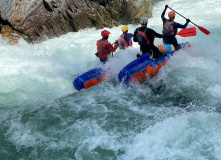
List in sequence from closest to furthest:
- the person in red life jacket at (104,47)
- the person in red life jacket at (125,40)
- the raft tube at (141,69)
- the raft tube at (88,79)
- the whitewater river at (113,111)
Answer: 1. the whitewater river at (113,111)
2. the raft tube at (141,69)
3. the raft tube at (88,79)
4. the person in red life jacket at (104,47)
5. the person in red life jacket at (125,40)

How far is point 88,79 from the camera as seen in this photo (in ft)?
19.2

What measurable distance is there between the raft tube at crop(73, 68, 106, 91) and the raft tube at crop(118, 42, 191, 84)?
586mm

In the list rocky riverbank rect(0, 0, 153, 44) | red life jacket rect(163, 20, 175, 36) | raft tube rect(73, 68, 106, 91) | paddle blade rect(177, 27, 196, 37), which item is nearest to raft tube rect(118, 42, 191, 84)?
raft tube rect(73, 68, 106, 91)

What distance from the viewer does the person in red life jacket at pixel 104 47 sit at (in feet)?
19.7

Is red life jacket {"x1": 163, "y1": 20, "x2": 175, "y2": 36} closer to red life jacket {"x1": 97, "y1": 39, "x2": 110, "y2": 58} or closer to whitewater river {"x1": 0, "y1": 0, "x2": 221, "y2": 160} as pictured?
whitewater river {"x1": 0, "y1": 0, "x2": 221, "y2": 160}

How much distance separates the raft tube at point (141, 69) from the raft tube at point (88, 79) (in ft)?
1.92

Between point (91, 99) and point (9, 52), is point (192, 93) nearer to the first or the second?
point (91, 99)

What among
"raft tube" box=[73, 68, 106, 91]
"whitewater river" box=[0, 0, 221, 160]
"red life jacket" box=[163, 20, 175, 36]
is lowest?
A: "whitewater river" box=[0, 0, 221, 160]

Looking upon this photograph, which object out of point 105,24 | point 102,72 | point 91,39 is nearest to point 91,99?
point 102,72

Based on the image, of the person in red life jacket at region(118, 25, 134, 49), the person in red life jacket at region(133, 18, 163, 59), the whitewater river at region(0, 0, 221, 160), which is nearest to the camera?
the whitewater river at region(0, 0, 221, 160)

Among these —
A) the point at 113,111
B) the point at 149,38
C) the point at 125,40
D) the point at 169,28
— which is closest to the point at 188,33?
the point at 169,28

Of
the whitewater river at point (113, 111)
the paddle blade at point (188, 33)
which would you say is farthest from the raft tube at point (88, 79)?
the paddle blade at point (188, 33)

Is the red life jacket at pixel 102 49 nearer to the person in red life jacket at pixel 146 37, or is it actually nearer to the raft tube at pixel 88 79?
the raft tube at pixel 88 79

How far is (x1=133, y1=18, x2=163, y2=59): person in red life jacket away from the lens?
5.41 m
